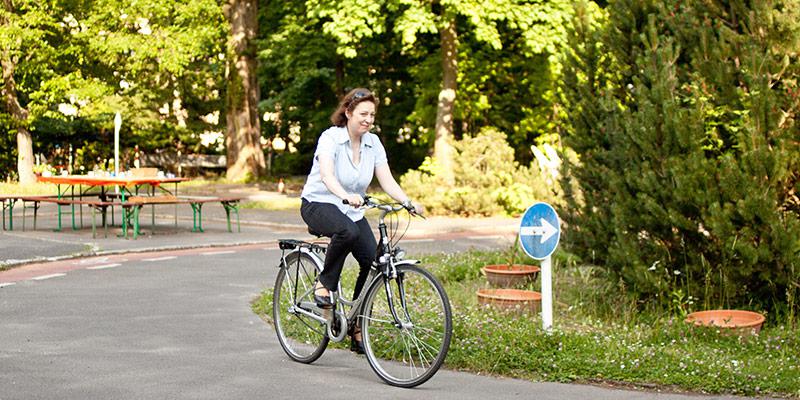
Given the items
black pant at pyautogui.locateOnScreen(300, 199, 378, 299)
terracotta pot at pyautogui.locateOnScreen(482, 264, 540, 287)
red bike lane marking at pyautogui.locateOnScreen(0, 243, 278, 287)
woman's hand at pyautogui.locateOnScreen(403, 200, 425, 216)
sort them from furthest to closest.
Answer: red bike lane marking at pyautogui.locateOnScreen(0, 243, 278, 287)
terracotta pot at pyautogui.locateOnScreen(482, 264, 540, 287)
black pant at pyautogui.locateOnScreen(300, 199, 378, 299)
woman's hand at pyautogui.locateOnScreen(403, 200, 425, 216)

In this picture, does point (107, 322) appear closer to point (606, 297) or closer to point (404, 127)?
point (606, 297)

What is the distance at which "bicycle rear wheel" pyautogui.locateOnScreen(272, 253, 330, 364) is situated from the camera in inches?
327

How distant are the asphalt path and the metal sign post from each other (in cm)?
119

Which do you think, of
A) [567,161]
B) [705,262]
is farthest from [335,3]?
[705,262]

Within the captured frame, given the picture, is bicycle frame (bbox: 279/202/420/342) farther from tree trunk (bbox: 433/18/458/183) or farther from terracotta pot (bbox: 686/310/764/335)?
tree trunk (bbox: 433/18/458/183)

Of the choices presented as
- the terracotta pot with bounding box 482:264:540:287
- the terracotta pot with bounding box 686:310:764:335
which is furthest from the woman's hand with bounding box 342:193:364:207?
the terracotta pot with bounding box 482:264:540:287

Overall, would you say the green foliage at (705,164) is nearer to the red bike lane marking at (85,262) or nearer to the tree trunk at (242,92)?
the red bike lane marking at (85,262)

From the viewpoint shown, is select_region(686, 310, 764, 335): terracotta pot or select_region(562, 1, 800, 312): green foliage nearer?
select_region(686, 310, 764, 335): terracotta pot

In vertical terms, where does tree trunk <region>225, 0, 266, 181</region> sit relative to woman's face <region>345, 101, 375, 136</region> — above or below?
above

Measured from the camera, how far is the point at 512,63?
119ft

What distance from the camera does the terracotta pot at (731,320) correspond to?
8.65 meters

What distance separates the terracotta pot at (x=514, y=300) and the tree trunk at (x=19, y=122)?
2886cm

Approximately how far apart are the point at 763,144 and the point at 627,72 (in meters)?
A: 2.22

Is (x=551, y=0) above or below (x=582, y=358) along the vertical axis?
above
